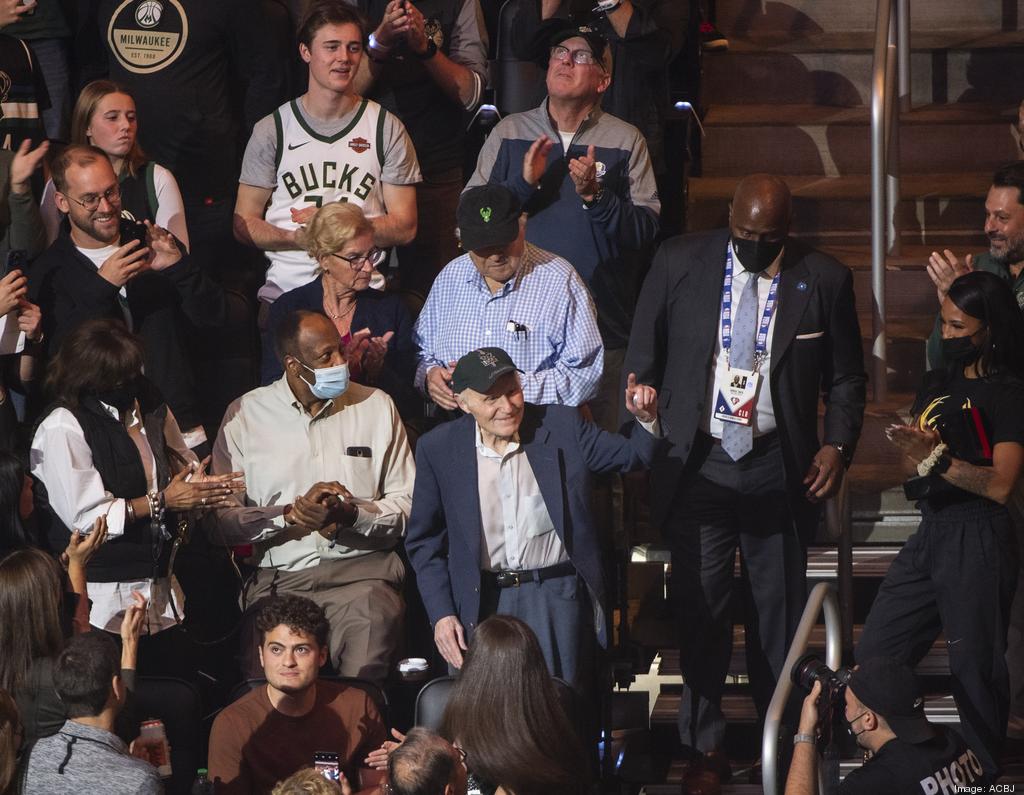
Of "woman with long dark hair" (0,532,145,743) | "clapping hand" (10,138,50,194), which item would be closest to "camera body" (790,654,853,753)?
"woman with long dark hair" (0,532,145,743)

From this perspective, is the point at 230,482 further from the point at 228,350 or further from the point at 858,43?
the point at 858,43

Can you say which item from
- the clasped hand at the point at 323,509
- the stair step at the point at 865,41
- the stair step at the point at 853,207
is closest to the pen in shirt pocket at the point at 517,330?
the clasped hand at the point at 323,509

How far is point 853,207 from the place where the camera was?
26.6ft

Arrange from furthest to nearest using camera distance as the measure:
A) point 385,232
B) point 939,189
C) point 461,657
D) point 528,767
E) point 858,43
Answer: point 858,43 < point 939,189 < point 385,232 < point 461,657 < point 528,767

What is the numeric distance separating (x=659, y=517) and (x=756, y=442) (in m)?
0.44

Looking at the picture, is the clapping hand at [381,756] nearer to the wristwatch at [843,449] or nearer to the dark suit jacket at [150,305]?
the dark suit jacket at [150,305]

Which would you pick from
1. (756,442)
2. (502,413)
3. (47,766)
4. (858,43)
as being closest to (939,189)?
(858,43)

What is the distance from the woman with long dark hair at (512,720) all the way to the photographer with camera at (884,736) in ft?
2.30

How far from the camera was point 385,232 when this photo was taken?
6.92 metres

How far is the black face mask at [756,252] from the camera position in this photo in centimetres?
598

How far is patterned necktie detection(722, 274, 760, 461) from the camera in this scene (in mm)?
5977

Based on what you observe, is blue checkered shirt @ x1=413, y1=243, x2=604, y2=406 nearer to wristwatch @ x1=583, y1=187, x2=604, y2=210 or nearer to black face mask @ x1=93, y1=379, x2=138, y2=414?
wristwatch @ x1=583, y1=187, x2=604, y2=210

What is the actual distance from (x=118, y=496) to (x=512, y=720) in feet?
5.72

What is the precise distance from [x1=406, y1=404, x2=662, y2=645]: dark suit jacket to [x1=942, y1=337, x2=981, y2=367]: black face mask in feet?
3.72
